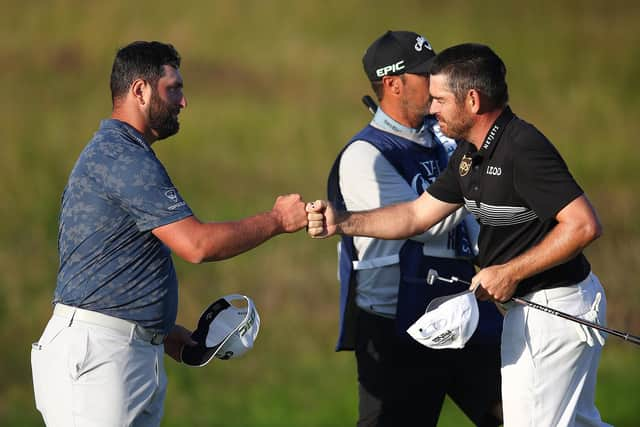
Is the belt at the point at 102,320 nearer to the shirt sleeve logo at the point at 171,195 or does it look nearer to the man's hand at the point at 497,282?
the shirt sleeve logo at the point at 171,195

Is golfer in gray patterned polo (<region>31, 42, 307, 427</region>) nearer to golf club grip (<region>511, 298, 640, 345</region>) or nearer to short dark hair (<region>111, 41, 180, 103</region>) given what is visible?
short dark hair (<region>111, 41, 180, 103</region>)

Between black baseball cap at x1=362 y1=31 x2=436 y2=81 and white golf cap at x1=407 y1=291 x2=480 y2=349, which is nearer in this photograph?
white golf cap at x1=407 y1=291 x2=480 y2=349

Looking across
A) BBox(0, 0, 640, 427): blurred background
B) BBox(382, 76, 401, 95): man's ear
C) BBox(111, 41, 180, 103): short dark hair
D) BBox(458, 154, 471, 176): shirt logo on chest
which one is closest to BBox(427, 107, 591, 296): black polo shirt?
BBox(458, 154, 471, 176): shirt logo on chest

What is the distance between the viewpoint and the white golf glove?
4.65 metres

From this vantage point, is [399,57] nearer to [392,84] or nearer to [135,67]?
[392,84]

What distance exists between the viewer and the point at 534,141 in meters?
4.60

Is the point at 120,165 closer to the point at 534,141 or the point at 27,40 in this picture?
the point at 534,141

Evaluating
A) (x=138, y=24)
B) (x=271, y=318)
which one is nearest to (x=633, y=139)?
(x=271, y=318)

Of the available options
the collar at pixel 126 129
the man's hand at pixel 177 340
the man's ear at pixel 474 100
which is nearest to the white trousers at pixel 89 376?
the man's hand at pixel 177 340

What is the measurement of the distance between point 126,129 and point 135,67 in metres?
0.28

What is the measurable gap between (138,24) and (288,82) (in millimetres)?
1532

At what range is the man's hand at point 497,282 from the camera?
4.62 m

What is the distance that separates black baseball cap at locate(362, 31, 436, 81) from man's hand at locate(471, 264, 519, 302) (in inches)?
51.3

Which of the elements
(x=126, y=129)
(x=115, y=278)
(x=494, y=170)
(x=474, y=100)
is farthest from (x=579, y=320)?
(x=126, y=129)
